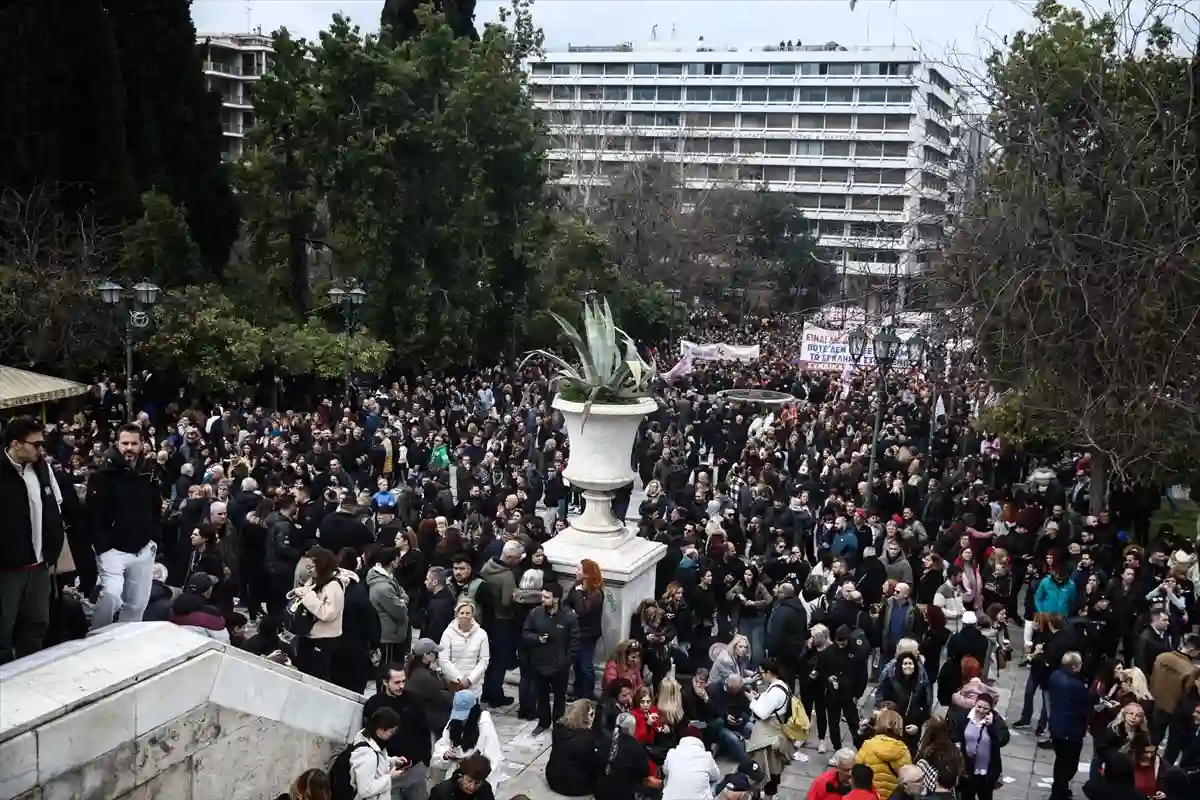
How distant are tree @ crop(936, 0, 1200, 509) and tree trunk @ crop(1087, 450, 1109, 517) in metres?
0.03

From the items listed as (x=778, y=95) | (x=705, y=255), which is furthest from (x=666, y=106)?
(x=705, y=255)

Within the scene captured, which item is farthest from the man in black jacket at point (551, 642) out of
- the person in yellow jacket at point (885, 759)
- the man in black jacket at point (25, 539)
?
the man in black jacket at point (25, 539)

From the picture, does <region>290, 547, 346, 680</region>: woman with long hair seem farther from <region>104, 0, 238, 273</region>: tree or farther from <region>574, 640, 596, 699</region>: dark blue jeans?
<region>104, 0, 238, 273</region>: tree

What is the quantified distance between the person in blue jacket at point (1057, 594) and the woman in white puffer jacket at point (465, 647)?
5881 mm

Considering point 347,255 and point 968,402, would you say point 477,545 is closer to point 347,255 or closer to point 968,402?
point 968,402

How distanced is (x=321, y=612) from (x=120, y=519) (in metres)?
1.69

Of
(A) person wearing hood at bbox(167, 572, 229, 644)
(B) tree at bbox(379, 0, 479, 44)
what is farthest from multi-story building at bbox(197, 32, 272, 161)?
(A) person wearing hood at bbox(167, 572, 229, 644)

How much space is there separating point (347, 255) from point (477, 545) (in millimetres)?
19675

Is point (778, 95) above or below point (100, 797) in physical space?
above

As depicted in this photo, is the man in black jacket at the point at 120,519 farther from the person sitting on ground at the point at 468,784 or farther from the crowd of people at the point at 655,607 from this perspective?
the person sitting on ground at the point at 468,784

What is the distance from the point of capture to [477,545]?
11758 mm

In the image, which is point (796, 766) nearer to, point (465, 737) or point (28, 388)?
point (465, 737)

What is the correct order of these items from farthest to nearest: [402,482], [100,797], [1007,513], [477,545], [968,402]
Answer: [968,402] < [402,482] < [1007,513] < [477,545] < [100,797]

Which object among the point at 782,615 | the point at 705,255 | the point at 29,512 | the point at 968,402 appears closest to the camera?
the point at 29,512
